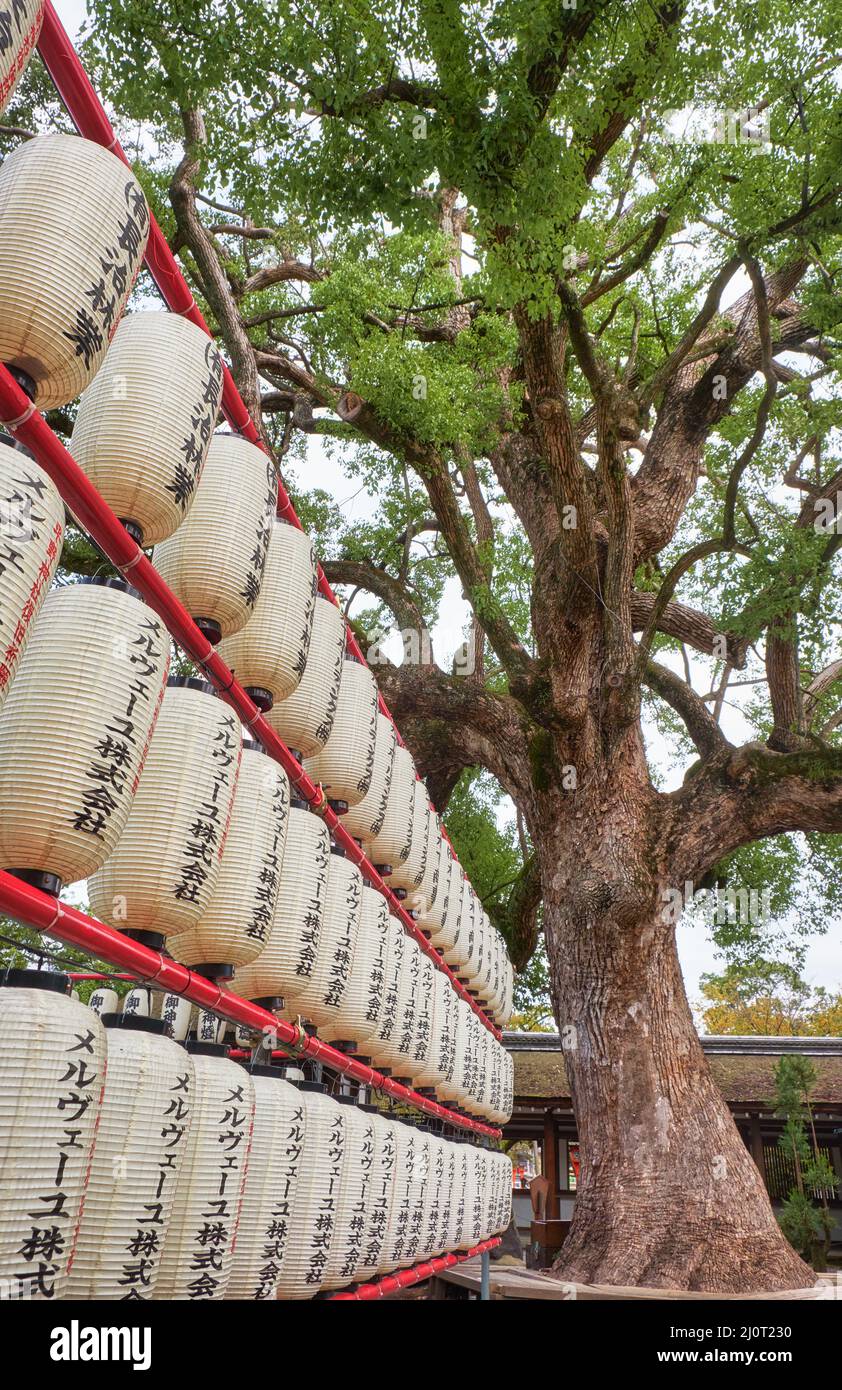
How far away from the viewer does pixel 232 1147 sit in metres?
2.50

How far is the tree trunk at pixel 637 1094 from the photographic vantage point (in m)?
6.35

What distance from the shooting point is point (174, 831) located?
2445mm

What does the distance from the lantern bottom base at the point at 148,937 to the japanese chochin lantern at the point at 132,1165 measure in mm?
237

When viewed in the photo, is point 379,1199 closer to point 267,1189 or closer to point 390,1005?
point 390,1005

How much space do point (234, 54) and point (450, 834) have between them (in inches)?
367

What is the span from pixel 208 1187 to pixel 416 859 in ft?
11.5

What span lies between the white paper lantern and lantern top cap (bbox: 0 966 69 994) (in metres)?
2.33

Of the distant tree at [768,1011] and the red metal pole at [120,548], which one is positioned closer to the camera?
the red metal pole at [120,548]

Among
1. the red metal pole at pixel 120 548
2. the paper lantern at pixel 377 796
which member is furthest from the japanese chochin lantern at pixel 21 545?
the paper lantern at pixel 377 796

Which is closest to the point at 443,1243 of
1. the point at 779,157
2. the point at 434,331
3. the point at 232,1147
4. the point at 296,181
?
the point at 232,1147

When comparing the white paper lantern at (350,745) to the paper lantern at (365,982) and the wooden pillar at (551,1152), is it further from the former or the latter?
the wooden pillar at (551,1152)

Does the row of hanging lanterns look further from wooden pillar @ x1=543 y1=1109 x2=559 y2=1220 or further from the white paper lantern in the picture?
wooden pillar @ x1=543 y1=1109 x2=559 y2=1220

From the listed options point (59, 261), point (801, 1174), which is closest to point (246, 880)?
point (59, 261)
